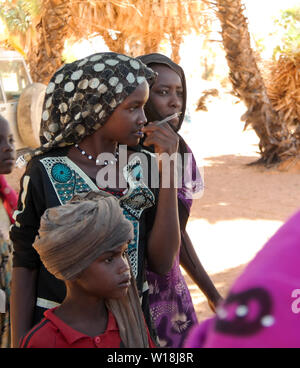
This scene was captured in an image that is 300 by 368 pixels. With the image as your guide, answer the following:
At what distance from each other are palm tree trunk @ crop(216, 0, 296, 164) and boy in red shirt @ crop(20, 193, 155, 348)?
9.60m

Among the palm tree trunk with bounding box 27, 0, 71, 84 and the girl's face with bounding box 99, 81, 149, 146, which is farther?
the palm tree trunk with bounding box 27, 0, 71, 84

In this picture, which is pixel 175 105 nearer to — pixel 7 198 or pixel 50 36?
pixel 7 198

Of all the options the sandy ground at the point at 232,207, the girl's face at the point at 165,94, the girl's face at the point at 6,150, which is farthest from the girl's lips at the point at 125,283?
the sandy ground at the point at 232,207

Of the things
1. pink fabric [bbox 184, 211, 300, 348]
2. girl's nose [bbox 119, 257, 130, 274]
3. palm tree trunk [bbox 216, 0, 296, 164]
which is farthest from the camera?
palm tree trunk [bbox 216, 0, 296, 164]

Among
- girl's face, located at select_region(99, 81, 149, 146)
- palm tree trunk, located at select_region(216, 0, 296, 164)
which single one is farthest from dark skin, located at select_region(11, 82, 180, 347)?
palm tree trunk, located at select_region(216, 0, 296, 164)

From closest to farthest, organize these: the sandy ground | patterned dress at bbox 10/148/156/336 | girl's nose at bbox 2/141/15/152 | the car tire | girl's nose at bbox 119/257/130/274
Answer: girl's nose at bbox 119/257/130/274
patterned dress at bbox 10/148/156/336
girl's nose at bbox 2/141/15/152
the sandy ground
the car tire

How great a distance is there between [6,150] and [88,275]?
1.51 m

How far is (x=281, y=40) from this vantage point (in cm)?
1260

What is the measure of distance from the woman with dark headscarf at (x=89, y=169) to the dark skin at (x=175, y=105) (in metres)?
0.38

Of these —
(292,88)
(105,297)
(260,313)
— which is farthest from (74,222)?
(292,88)

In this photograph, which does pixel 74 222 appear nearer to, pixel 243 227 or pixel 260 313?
pixel 260 313

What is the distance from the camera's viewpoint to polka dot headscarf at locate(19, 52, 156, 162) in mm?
1932

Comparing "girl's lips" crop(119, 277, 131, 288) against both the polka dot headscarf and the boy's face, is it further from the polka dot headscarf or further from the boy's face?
the polka dot headscarf

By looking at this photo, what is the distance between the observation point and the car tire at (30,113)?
9.65 metres
